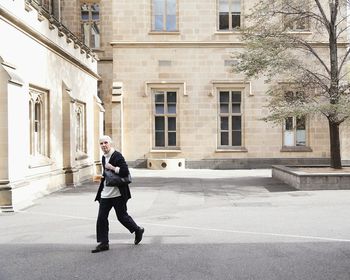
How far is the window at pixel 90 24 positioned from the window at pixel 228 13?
771cm

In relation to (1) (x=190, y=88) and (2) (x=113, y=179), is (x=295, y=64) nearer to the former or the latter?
(1) (x=190, y=88)

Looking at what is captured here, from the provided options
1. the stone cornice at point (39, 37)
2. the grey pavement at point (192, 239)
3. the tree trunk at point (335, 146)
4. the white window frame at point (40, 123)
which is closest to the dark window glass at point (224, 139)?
the stone cornice at point (39, 37)

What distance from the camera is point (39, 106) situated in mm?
14367

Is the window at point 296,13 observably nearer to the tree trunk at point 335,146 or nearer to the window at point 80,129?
the tree trunk at point 335,146

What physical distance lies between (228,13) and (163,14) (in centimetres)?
303

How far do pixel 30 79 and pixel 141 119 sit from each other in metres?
11.1

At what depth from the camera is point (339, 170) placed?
50.6 feet

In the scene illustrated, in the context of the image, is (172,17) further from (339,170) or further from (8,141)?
(8,141)

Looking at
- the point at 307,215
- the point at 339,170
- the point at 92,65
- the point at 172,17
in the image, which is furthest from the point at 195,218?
the point at 172,17


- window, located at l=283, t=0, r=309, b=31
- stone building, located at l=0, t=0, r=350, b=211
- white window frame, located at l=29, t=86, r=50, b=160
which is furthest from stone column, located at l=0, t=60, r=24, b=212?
stone building, located at l=0, t=0, r=350, b=211

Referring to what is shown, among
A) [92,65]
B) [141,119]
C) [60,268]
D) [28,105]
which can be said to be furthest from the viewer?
[141,119]

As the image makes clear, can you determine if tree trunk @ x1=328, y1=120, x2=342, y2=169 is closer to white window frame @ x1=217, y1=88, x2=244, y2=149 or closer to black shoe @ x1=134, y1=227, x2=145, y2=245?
white window frame @ x1=217, y1=88, x2=244, y2=149

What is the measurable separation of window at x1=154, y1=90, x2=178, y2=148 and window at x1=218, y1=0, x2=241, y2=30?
3.96 meters

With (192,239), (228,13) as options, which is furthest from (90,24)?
(192,239)
